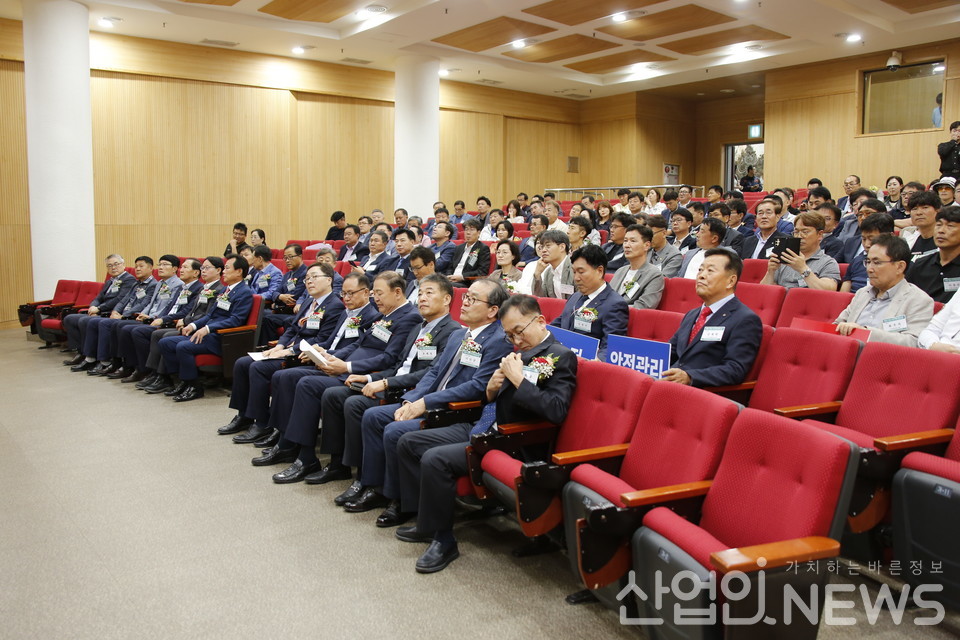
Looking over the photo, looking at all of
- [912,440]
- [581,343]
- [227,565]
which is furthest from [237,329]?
[912,440]

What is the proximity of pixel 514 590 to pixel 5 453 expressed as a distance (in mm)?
3344

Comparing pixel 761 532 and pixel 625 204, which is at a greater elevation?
pixel 625 204

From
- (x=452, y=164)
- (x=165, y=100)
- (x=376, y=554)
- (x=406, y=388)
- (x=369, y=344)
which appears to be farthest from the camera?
(x=452, y=164)

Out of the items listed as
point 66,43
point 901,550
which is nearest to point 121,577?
point 901,550

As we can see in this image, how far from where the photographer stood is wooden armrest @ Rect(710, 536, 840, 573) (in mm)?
1647

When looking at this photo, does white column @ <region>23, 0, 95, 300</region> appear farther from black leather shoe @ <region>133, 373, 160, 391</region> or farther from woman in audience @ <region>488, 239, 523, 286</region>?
woman in audience @ <region>488, 239, 523, 286</region>

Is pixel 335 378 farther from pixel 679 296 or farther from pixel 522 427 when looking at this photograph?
pixel 679 296

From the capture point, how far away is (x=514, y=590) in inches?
102

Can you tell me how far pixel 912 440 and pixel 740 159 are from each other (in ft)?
48.9

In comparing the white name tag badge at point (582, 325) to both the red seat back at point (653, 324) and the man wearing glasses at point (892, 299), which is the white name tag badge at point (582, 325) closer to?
the red seat back at point (653, 324)

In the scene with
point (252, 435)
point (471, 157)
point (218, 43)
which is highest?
point (218, 43)

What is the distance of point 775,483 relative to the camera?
6.30 feet

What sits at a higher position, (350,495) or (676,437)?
(676,437)

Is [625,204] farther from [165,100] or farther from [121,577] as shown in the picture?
[121,577]
